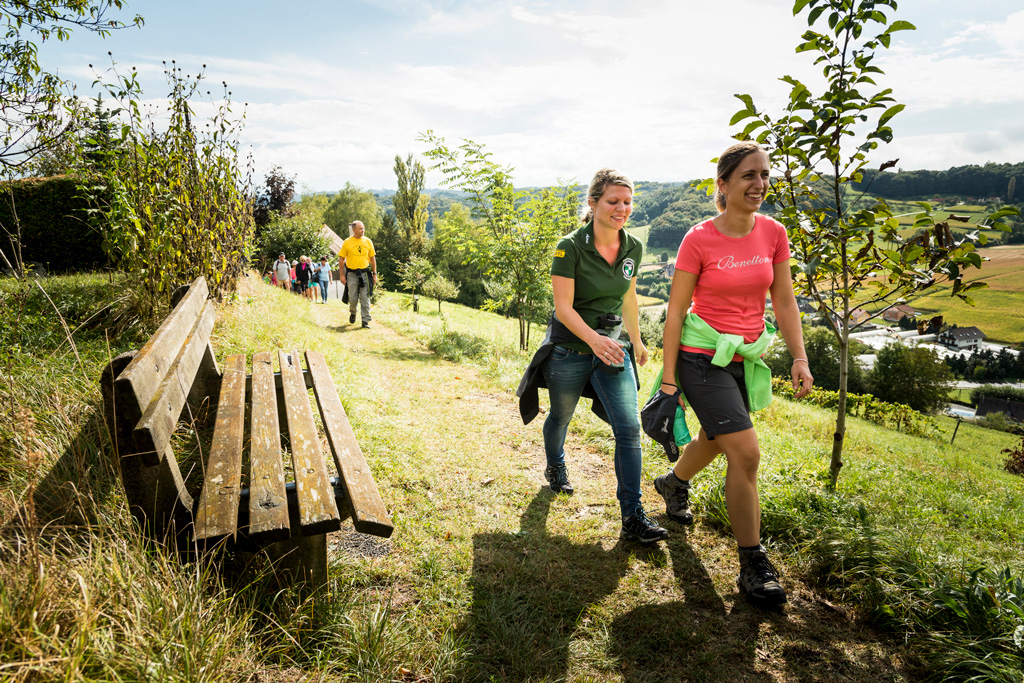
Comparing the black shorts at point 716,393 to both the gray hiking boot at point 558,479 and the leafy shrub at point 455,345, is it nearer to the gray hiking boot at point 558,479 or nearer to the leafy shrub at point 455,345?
the gray hiking boot at point 558,479

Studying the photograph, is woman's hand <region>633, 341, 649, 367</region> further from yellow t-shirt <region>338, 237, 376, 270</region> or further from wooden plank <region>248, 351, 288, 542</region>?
yellow t-shirt <region>338, 237, 376, 270</region>

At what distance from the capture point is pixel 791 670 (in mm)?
2240

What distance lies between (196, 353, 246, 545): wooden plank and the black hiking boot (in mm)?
2104

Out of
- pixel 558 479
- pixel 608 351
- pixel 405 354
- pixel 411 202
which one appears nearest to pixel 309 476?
pixel 608 351

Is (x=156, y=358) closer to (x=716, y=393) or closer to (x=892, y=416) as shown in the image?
(x=716, y=393)

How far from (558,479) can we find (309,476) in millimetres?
1946

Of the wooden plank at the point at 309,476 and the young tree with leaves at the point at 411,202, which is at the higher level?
the young tree with leaves at the point at 411,202

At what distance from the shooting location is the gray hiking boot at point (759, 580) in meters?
2.57

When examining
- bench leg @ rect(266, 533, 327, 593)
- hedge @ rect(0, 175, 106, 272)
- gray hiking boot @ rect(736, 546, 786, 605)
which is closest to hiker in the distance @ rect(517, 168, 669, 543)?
gray hiking boot @ rect(736, 546, 786, 605)

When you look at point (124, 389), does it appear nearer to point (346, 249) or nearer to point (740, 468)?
point (740, 468)

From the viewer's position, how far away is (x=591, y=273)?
10.5 feet

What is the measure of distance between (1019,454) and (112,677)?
1744 cm

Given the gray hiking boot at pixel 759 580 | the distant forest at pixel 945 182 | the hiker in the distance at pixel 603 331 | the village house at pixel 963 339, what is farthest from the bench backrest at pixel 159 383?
the distant forest at pixel 945 182

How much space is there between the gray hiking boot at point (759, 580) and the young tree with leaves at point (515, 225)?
7.13 meters
